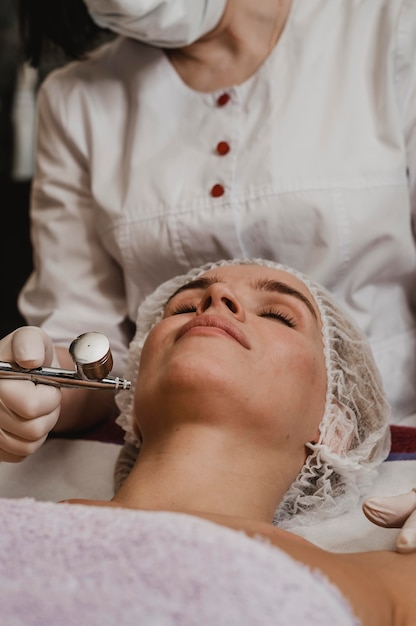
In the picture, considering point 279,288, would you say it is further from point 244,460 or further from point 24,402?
point 24,402

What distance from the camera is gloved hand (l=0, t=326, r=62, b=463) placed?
119 centimetres

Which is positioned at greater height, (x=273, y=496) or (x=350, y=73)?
(x=350, y=73)

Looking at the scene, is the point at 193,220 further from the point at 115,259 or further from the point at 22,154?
the point at 22,154

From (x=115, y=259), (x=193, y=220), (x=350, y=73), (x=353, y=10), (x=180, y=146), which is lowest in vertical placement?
(x=115, y=259)

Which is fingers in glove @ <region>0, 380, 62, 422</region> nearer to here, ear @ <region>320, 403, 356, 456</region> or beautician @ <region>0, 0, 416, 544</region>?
beautician @ <region>0, 0, 416, 544</region>

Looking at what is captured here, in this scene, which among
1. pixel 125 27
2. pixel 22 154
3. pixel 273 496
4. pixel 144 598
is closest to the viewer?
pixel 144 598

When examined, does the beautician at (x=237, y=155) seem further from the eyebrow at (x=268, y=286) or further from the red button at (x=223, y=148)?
the eyebrow at (x=268, y=286)

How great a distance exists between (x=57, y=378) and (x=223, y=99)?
70 centimetres

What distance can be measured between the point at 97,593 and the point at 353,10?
3.91ft

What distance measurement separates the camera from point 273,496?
1.19m

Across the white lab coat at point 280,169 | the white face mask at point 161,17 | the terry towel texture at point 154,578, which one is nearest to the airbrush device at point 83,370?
the terry towel texture at point 154,578

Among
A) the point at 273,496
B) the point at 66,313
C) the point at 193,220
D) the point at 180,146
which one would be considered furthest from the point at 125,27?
the point at 273,496

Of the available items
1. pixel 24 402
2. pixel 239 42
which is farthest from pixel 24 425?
pixel 239 42

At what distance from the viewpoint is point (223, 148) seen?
1546mm
